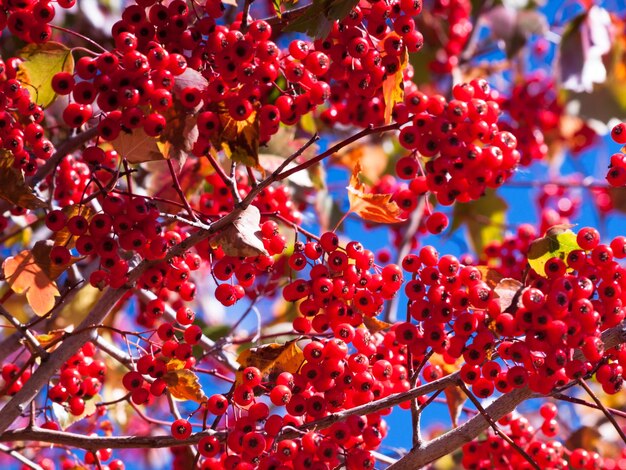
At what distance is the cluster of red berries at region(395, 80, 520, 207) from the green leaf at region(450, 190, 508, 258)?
2.65m

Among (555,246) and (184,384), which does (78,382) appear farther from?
(555,246)

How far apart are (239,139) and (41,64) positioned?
0.75 meters

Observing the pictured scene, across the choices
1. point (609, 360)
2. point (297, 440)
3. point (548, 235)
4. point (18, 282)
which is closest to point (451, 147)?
point (548, 235)

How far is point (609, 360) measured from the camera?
91.0 inches

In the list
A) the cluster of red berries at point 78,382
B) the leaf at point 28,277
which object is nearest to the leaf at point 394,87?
the leaf at point 28,277

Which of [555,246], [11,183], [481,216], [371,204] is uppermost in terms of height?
[481,216]

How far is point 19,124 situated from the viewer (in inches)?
96.5

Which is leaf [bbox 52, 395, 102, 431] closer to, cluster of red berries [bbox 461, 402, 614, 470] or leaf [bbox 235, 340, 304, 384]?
leaf [bbox 235, 340, 304, 384]

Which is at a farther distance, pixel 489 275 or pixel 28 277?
pixel 28 277

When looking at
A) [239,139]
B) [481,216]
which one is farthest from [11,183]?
[481,216]

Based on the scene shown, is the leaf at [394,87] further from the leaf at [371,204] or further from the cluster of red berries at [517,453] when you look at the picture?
the cluster of red berries at [517,453]

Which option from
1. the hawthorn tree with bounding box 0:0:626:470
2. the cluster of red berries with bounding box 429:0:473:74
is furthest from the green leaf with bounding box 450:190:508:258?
the hawthorn tree with bounding box 0:0:626:470

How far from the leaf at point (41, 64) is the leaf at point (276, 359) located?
3.51 ft

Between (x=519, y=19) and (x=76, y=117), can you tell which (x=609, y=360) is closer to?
(x=76, y=117)
